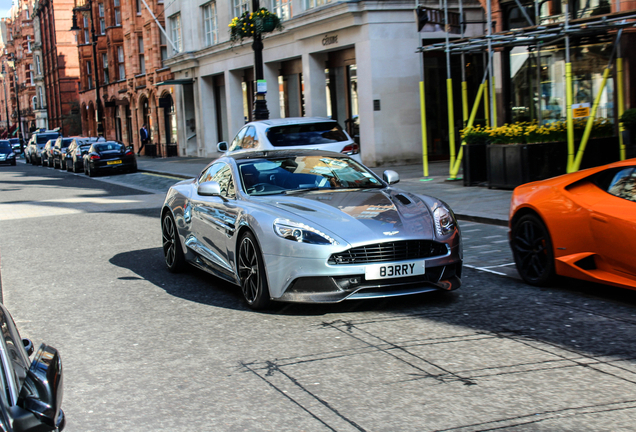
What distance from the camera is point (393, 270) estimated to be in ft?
19.8

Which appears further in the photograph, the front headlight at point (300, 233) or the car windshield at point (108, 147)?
the car windshield at point (108, 147)

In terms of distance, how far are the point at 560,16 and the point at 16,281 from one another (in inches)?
538

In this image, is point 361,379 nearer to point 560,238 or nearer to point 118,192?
point 560,238

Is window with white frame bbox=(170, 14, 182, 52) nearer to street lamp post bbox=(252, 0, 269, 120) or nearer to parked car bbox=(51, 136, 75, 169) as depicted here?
parked car bbox=(51, 136, 75, 169)

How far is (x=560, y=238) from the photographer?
21.9 feet

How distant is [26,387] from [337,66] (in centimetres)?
2588

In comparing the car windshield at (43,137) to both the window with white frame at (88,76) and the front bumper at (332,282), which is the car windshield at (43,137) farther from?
the front bumper at (332,282)

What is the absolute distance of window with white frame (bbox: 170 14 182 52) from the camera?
42.8 m

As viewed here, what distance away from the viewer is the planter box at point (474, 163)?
53.1ft

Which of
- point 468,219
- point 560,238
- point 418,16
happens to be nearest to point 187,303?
point 560,238

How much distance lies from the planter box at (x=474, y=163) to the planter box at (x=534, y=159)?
87 cm

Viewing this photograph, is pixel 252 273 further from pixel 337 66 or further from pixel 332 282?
pixel 337 66

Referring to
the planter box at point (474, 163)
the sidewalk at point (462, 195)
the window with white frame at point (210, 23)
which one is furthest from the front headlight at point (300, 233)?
the window with white frame at point (210, 23)

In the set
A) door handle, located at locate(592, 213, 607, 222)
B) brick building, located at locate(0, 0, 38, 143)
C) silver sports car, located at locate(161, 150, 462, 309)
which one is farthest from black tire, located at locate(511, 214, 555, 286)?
brick building, located at locate(0, 0, 38, 143)
